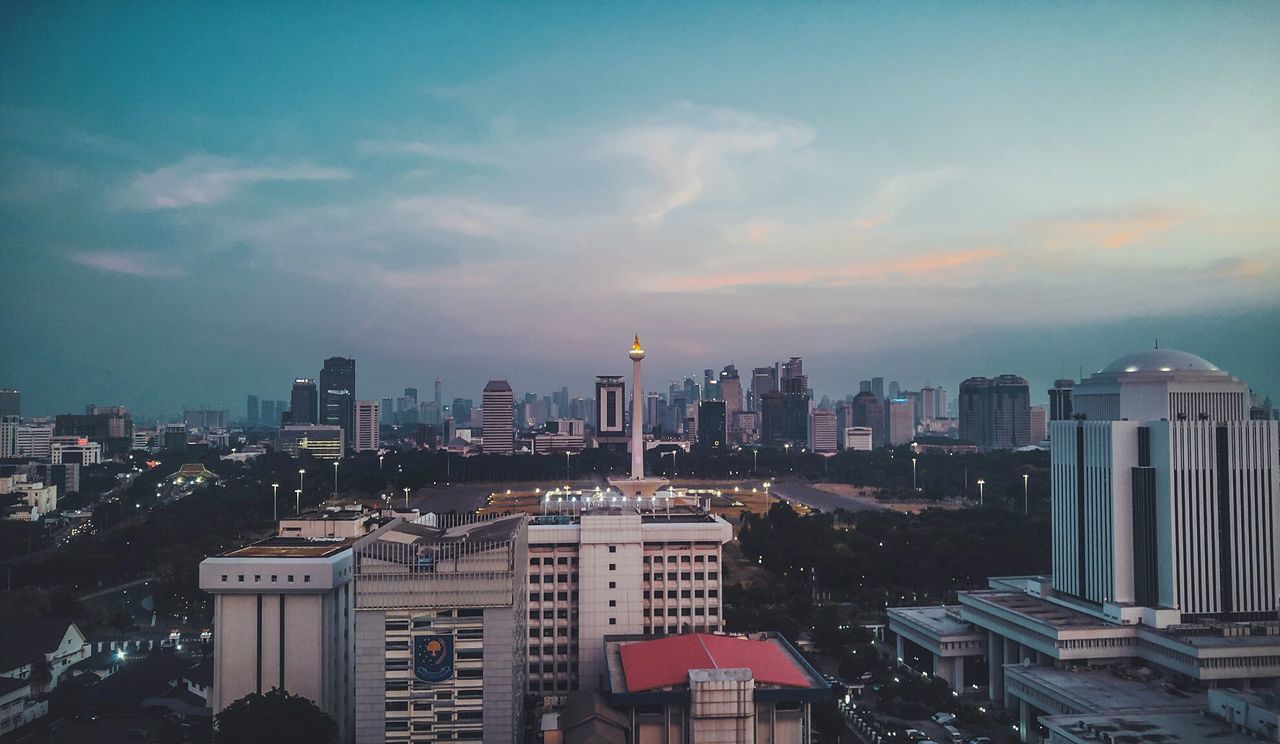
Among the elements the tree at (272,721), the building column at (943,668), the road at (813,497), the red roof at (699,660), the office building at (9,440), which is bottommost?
the building column at (943,668)

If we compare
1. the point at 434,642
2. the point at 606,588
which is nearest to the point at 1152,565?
the point at 606,588

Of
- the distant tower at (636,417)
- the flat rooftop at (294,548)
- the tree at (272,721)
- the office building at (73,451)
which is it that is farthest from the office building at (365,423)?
the tree at (272,721)

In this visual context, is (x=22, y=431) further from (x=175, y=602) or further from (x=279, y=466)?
(x=175, y=602)

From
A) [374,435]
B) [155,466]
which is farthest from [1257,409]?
[374,435]

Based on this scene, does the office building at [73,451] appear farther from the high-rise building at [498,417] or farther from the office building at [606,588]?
the office building at [606,588]

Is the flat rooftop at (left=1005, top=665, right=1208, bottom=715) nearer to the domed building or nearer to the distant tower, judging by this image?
the domed building

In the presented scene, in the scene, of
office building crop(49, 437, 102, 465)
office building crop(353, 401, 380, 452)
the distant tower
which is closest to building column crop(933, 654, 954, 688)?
the distant tower
